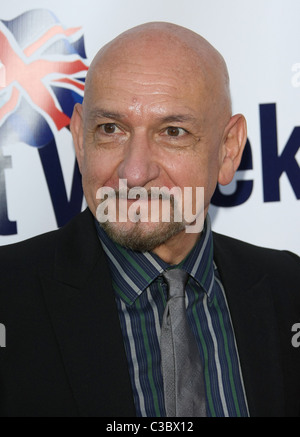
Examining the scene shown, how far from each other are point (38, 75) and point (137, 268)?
3.00ft

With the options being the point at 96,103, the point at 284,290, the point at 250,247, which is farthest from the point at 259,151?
the point at 96,103

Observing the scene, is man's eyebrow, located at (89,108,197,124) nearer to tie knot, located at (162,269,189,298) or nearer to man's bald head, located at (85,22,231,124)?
man's bald head, located at (85,22,231,124)

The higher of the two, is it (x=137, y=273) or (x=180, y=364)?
(x=137, y=273)

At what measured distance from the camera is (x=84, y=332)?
198 cm

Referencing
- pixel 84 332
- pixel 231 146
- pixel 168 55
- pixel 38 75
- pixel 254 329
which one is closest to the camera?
pixel 84 332

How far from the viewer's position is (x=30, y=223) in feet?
8.70

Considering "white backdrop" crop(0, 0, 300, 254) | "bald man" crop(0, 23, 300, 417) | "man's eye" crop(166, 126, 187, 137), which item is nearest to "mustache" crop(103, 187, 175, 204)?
"bald man" crop(0, 23, 300, 417)

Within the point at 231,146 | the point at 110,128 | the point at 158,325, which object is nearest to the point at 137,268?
the point at 158,325

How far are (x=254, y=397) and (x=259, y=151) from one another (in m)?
1.00

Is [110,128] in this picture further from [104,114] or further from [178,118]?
[178,118]

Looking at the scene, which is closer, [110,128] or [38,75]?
[110,128]

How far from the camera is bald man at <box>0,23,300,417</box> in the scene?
6.40 ft

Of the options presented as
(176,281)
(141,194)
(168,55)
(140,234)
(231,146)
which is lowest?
(176,281)
